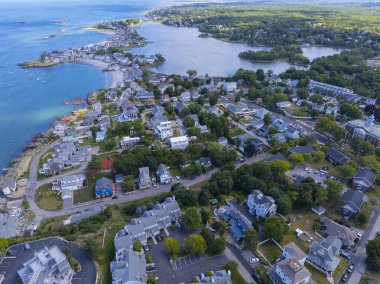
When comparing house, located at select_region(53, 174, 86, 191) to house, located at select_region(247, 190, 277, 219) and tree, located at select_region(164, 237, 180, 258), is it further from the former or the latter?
house, located at select_region(247, 190, 277, 219)

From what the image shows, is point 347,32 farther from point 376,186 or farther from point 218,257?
point 218,257

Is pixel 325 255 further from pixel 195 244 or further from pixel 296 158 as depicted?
pixel 296 158

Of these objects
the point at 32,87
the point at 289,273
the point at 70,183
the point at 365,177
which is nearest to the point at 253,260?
the point at 289,273

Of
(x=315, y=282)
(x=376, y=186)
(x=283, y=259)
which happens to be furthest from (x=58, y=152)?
(x=376, y=186)

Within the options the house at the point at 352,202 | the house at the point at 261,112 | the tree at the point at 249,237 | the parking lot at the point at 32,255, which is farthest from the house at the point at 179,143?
the house at the point at 352,202

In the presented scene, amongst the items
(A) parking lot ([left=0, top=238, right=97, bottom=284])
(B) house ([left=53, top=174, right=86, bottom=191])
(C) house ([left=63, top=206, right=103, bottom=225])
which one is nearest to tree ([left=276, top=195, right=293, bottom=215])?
(A) parking lot ([left=0, top=238, right=97, bottom=284])

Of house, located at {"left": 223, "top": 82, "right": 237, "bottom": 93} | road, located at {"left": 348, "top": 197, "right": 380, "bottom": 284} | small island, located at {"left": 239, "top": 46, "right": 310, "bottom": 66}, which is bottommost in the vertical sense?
road, located at {"left": 348, "top": 197, "right": 380, "bottom": 284}
